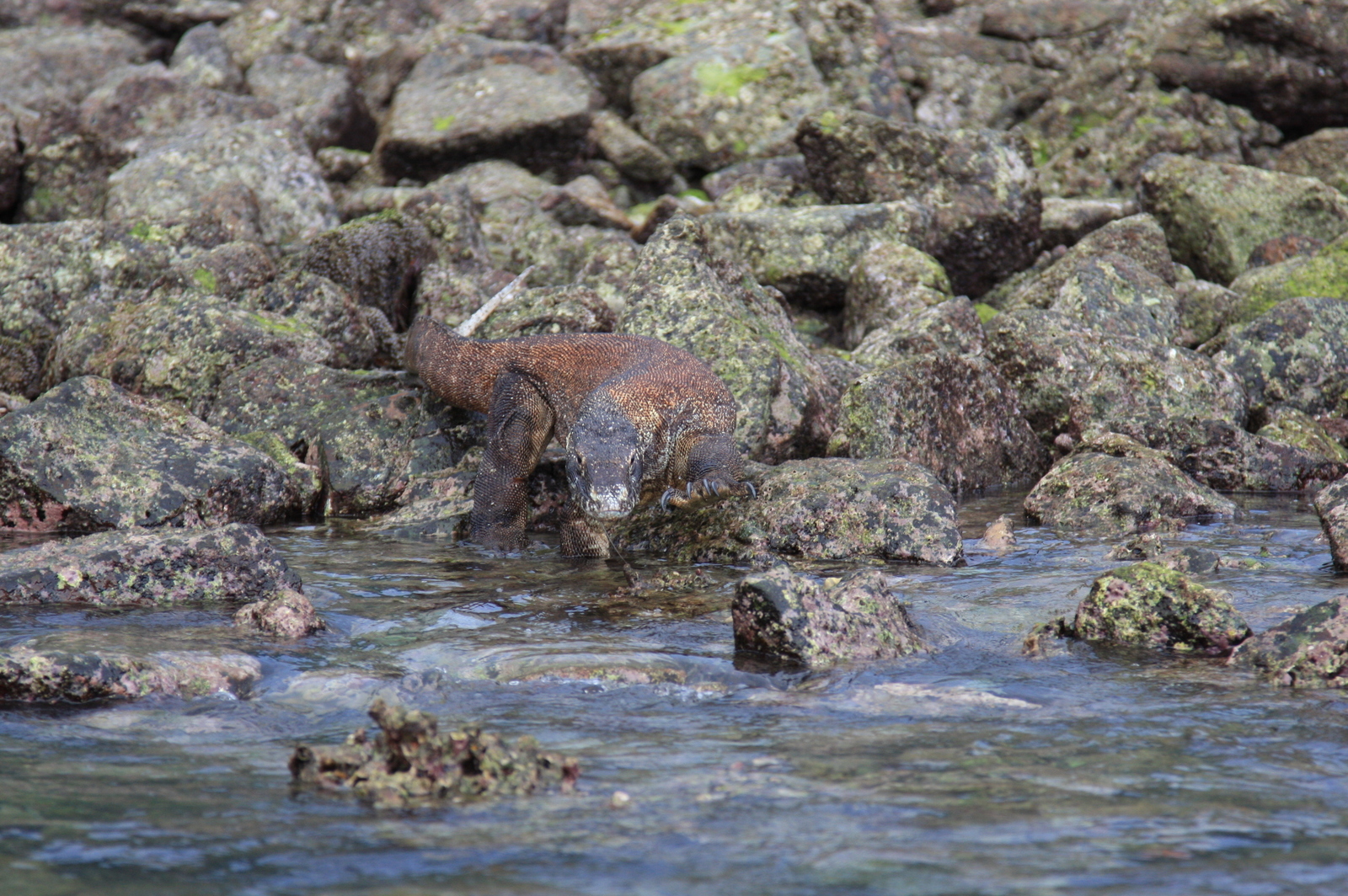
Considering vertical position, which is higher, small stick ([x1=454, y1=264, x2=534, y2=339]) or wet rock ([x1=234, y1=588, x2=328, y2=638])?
small stick ([x1=454, y1=264, x2=534, y2=339])

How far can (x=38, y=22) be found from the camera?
24.9 meters

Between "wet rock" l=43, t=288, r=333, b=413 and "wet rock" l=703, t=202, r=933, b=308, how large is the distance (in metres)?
5.11

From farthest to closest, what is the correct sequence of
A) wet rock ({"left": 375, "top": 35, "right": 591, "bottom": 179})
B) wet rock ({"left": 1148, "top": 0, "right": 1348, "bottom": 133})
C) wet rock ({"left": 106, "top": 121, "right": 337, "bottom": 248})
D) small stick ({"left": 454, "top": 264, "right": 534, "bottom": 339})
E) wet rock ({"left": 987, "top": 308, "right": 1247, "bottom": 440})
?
wet rock ({"left": 1148, "top": 0, "right": 1348, "bottom": 133}) < wet rock ({"left": 375, "top": 35, "right": 591, "bottom": 179}) < wet rock ({"left": 106, "top": 121, "right": 337, "bottom": 248}) < small stick ({"left": 454, "top": 264, "right": 534, "bottom": 339}) < wet rock ({"left": 987, "top": 308, "right": 1247, "bottom": 440})

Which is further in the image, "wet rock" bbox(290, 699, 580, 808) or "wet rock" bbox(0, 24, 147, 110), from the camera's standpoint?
"wet rock" bbox(0, 24, 147, 110)

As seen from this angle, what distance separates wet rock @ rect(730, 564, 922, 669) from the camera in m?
5.57

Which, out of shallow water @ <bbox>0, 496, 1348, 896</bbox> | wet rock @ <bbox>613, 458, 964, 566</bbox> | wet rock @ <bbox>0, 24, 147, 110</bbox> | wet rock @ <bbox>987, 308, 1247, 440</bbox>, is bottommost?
shallow water @ <bbox>0, 496, 1348, 896</bbox>

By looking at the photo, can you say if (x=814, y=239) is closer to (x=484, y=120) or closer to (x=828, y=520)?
(x=484, y=120)

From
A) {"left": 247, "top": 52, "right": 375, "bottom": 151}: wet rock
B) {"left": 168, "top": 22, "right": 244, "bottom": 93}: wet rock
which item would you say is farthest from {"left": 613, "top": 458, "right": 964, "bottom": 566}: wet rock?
{"left": 168, "top": 22, "right": 244, "bottom": 93}: wet rock

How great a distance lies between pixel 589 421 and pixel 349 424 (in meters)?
→ 3.46

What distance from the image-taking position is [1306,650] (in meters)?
5.14

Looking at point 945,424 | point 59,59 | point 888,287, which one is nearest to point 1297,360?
point 945,424

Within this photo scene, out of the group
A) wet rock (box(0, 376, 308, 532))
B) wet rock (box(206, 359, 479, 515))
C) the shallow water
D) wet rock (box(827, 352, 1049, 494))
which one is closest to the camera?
the shallow water

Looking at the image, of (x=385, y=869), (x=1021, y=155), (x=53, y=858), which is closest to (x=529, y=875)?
(x=385, y=869)

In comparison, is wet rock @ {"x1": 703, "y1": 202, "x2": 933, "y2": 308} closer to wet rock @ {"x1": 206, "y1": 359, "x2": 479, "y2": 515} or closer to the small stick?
the small stick
